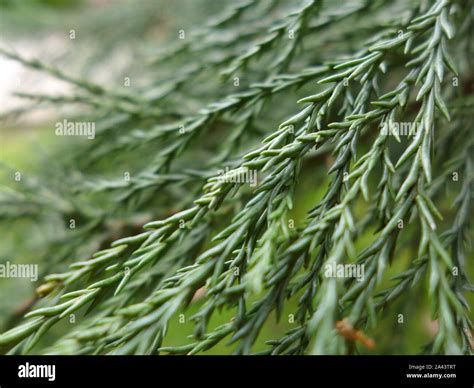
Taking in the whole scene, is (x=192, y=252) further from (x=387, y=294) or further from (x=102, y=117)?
(x=102, y=117)

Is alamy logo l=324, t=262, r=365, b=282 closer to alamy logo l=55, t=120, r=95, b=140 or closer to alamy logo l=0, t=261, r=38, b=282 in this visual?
alamy logo l=0, t=261, r=38, b=282

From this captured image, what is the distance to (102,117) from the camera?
7.09ft

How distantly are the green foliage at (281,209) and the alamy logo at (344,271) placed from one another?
1cm

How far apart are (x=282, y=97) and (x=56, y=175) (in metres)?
1.07
